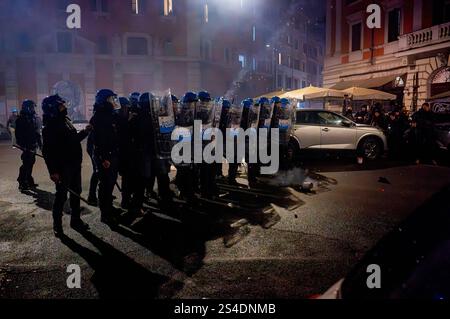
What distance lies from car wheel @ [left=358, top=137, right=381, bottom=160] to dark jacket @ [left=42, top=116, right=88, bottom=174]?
899cm

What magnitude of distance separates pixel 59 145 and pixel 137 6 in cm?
2817

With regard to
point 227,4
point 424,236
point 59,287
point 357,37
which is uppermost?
point 227,4

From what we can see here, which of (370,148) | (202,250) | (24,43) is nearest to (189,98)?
(202,250)

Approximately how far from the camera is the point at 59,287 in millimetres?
3527

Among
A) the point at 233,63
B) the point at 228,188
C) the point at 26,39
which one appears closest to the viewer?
the point at 228,188

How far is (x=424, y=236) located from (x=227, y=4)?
37.7 m

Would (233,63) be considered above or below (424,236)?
above

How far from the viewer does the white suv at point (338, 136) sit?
11.4m

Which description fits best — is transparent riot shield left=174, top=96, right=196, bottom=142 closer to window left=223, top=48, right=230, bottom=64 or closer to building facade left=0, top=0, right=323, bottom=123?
building facade left=0, top=0, right=323, bottom=123

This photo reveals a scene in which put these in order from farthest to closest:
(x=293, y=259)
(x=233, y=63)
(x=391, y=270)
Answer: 1. (x=233, y=63)
2. (x=293, y=259)
3. (x=391, y=270)

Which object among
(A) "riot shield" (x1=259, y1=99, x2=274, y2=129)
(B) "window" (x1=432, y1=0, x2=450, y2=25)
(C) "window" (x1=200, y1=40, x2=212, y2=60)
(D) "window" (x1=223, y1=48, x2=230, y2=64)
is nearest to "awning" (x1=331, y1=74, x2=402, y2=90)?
(B) "window" (x1=432, y1=0, x2=450, y2=25)

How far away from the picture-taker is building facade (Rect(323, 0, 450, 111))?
17281 millimetres
